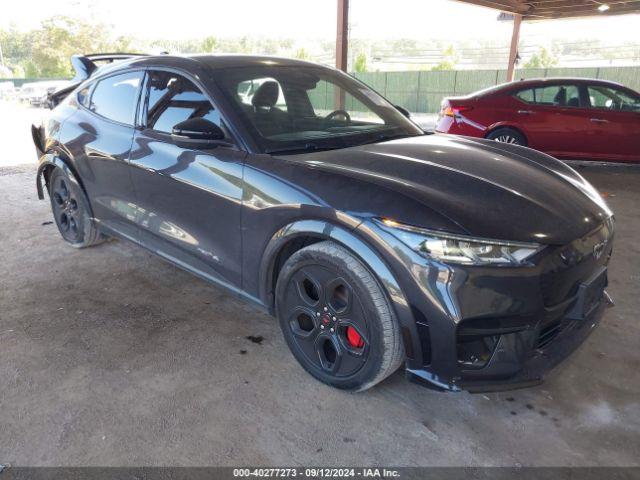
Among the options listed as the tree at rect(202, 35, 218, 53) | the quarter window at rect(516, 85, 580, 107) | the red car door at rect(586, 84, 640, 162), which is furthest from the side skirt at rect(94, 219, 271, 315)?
the tree at rect(202, 35, 218, 53)

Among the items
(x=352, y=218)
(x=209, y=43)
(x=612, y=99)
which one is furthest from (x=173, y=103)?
(x=209, y=43)

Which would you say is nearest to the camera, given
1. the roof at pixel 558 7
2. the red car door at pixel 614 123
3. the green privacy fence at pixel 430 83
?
the red car door at pixel 614 123

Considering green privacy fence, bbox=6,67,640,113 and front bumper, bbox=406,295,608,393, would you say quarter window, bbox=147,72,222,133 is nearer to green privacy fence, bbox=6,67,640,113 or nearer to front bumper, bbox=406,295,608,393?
front bumper, bbox=406,295,608,393

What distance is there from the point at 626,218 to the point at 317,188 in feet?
14.3

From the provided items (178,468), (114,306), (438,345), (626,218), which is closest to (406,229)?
(438,345)

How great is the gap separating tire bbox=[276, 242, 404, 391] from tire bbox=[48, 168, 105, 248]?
2.23m

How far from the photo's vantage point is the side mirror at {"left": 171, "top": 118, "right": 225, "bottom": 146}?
2412 mm

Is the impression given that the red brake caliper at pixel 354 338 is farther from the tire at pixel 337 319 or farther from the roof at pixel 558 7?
the roof at pixel 558 7

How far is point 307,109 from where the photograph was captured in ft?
9.73

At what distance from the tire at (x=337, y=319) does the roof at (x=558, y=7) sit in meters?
11.8

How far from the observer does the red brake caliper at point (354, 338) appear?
2109 millimetres

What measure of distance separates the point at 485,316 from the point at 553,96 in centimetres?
658

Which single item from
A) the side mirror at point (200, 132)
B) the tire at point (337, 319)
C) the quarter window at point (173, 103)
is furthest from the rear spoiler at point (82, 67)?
the tire at point (337, 319)

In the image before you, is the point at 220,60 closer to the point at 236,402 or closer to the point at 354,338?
the point at 354,338
